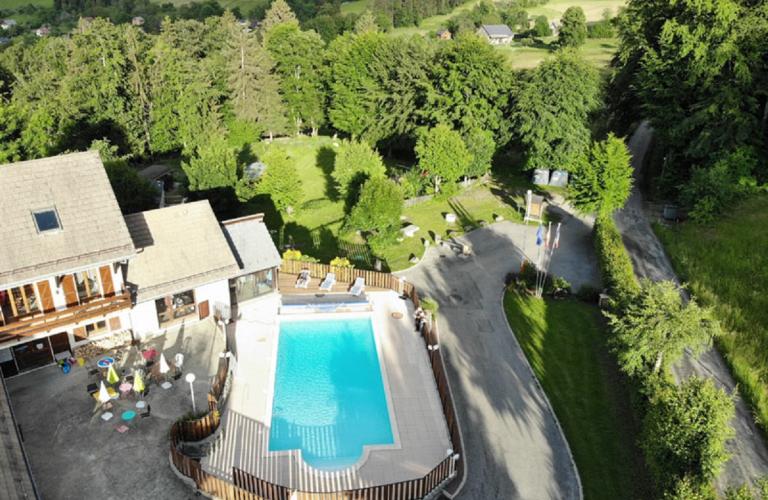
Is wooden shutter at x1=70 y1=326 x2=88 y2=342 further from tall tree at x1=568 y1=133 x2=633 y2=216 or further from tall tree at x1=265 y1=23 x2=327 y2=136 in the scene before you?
tall tree at x1=265 y1=23 x2=327 y2=136

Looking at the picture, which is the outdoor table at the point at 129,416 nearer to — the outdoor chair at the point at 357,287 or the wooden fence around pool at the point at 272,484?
the wooden fence around pool at the point at 272,484

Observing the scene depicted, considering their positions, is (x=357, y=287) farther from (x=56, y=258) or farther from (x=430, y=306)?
(x=56, y=258)

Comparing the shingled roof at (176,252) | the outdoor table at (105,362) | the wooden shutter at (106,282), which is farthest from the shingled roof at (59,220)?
the outdoor table at (105,362)

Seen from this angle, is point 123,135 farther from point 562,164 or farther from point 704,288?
point 704,288

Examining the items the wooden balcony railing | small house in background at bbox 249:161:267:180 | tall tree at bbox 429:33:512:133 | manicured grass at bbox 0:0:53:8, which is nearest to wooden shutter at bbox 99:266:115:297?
the wooden balcony railing

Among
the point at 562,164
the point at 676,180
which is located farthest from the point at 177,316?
the point at 676,180
